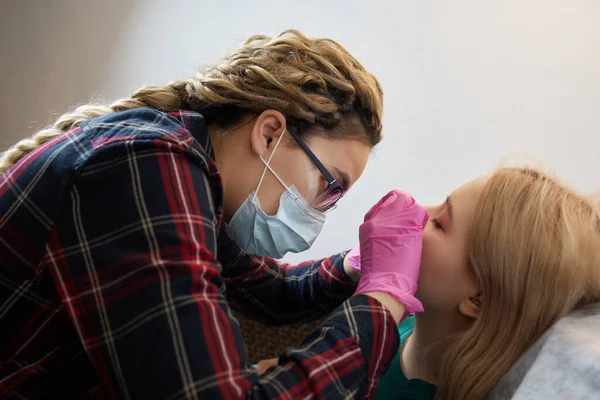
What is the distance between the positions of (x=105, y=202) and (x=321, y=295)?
0.63 metres

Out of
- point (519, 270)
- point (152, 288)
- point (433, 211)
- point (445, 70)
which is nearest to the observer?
point (152, 288)

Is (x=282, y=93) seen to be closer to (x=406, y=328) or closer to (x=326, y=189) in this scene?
(x=326, y=189)

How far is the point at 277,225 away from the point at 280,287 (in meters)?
0.32

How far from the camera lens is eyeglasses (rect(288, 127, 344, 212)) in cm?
94

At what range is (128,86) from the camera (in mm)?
1933

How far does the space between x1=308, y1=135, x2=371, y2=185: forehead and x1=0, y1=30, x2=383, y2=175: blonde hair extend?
1cm

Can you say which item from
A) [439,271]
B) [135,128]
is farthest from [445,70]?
[135,128]

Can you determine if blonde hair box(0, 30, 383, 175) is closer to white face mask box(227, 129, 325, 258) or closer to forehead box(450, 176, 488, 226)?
white face mask box(227, 129, 325, 258)

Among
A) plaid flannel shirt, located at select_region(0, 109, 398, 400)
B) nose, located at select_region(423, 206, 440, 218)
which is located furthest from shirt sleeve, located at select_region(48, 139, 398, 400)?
nose, located at select_region(423, 206, 440, 218)

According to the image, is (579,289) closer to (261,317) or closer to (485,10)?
(261,317)

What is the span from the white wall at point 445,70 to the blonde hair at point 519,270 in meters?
0.43

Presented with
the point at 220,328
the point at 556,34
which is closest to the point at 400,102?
the point at 556,34

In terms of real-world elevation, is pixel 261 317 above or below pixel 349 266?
below

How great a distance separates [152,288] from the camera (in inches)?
26.7
